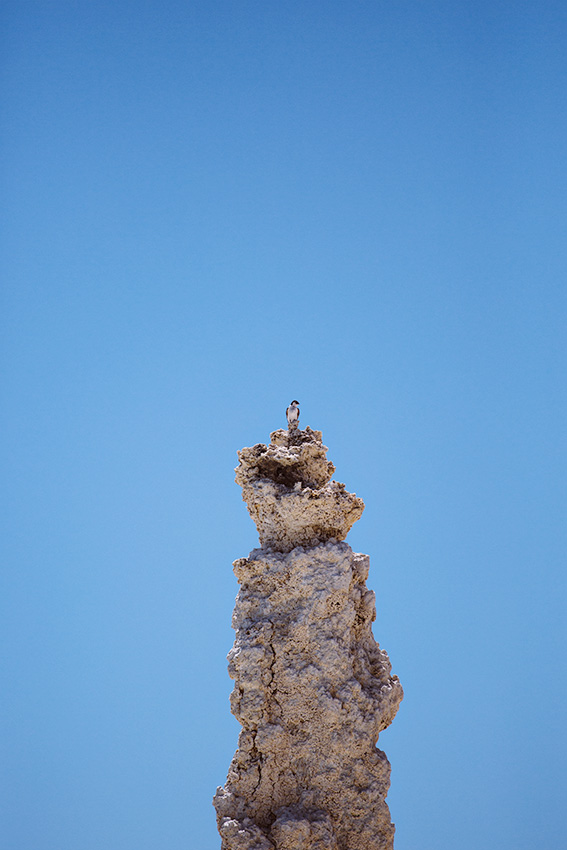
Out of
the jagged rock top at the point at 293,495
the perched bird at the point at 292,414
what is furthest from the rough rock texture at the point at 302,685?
the perched bird at the point at 292,414

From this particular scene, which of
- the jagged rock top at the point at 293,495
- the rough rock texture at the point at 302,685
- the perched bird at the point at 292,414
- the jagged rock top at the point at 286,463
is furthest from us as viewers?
the perched bird at the point at 292,414

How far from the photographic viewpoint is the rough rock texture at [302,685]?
695cm

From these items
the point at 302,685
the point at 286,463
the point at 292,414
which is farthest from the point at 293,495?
the point at 302,685

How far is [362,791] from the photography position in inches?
275

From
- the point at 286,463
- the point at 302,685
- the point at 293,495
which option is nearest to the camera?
the point at 302,685

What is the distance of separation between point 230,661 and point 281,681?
0.44 m

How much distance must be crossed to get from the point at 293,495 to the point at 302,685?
1500mm

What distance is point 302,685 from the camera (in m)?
A: 7.13

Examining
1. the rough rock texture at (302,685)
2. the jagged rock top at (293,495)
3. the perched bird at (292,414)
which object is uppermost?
the perched bird at (292,414)

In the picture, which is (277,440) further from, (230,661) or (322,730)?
(322,730)

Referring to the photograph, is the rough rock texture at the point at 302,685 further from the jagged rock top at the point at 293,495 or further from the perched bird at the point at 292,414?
the perched bird at the point at 292,414

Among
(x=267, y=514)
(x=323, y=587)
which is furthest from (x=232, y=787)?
(x=267, y=514)

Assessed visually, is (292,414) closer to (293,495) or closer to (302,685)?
(293,495)

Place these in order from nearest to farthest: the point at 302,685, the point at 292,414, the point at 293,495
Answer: the point at 302,685 < the point at 293,495 < the point at 292,414
